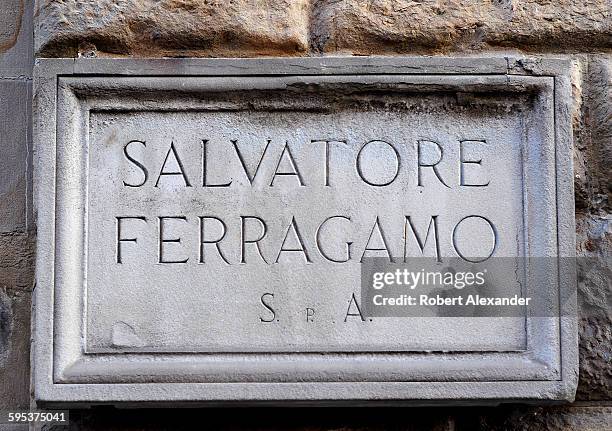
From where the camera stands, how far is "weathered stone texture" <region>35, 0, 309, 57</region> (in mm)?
1550

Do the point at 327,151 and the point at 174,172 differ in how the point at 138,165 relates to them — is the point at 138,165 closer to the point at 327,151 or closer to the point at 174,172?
the point at 174,172

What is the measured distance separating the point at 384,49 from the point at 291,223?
1.19 feet

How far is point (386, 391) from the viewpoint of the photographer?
1.46 metres

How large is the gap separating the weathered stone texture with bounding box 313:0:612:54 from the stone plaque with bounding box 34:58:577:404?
6 centimetres

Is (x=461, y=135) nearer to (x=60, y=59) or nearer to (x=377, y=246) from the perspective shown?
(x=377, y=246)

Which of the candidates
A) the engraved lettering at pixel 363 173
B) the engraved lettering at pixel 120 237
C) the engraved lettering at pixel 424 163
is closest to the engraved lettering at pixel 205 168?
the engraved lettering at pixel 120 237

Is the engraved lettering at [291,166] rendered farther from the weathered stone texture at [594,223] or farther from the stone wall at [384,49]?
the weathered stone texture at [594,223]

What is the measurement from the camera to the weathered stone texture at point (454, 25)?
1.56 meters

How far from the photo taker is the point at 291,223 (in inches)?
59.5

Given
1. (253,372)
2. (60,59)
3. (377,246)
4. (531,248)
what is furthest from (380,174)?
(60,59)

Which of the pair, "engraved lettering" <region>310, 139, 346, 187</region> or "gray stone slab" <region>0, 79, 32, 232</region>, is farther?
"gray stone slab" <region>0, 79, 32, 232</region>

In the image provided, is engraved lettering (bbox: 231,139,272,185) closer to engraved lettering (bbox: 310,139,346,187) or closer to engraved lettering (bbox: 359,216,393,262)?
engraved lettering (bbox: 310,139,346,187)

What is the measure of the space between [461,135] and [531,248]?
24 cm

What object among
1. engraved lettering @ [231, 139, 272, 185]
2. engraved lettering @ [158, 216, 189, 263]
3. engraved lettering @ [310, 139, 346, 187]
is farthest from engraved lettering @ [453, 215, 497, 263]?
engraved lettering @ [158, 216, 189, 263]
